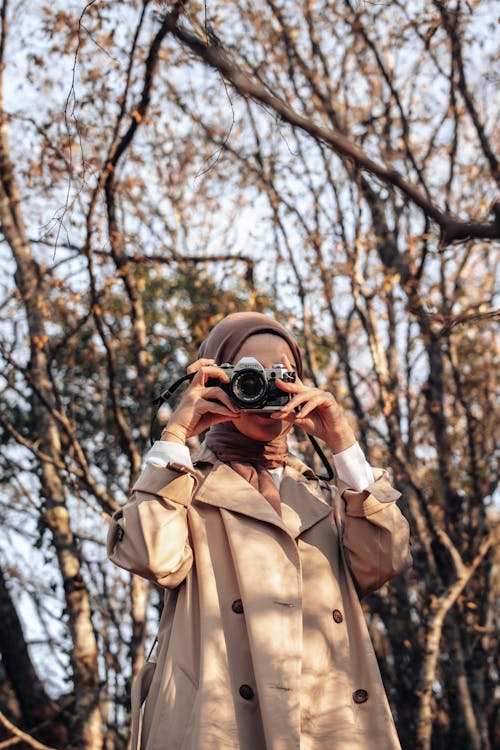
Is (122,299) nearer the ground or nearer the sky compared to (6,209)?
nearer the sky

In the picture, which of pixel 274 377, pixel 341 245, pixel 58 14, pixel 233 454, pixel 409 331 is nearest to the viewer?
pixel 274 377

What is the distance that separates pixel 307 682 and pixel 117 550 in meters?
0.66

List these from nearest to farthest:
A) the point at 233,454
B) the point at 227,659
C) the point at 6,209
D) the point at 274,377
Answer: the point at 227,659 < the point at 274,377 < the point at 233,454 < the point at 6,209

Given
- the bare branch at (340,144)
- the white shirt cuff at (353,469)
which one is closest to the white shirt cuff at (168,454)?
the white shirt cuff at (353,469)

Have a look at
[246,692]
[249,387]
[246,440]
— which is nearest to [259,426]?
[246,440]

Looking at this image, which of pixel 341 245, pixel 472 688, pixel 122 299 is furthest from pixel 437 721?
pixel 122 299

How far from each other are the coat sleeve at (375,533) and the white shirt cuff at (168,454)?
0.49m

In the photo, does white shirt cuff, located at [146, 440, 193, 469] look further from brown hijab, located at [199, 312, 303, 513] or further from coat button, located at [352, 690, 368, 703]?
coat button, located at [352, 690, 368, 703]

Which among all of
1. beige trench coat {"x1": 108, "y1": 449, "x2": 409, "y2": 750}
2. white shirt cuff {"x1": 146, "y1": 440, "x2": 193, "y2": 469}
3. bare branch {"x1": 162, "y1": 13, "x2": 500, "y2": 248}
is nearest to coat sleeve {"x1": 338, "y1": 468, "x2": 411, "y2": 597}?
beige trench coat {"x1": 108, "y1": 449, "x2": 409, "y2": 750}

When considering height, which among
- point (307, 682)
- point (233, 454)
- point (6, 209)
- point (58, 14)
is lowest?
point (307, 682)

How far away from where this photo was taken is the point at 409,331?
8742 mm

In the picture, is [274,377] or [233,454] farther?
[233,454]

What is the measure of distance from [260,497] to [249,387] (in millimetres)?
341

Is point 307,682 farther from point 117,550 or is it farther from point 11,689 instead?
point 11,689
